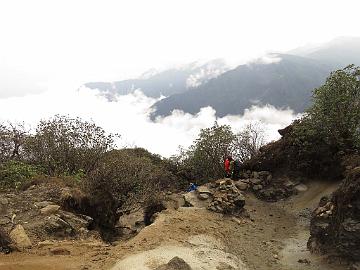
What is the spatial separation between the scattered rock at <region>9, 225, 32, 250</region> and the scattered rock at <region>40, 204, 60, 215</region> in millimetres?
2078

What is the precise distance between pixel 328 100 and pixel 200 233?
52.9ft

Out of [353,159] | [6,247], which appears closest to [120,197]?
[6,247]

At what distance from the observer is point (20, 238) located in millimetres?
17656

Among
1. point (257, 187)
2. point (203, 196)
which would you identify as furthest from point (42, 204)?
point (257, 187)

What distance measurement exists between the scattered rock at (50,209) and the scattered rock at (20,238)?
2078mm

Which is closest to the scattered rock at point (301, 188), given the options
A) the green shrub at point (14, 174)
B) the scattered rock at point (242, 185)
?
the scattered rock at point (242, 185)

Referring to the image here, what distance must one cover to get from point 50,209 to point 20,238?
9.94ft

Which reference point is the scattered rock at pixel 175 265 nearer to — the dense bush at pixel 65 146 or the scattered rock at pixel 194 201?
the scattered rock at pixel 194 201

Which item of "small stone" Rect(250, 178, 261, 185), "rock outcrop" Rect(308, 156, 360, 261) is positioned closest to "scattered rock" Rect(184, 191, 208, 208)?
"small stone" Rect(250, 178, 261, 185)

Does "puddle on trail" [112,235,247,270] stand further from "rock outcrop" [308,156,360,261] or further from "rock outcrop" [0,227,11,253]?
"rock outcrop" [0,227,11,253]

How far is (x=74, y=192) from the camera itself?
2312cm

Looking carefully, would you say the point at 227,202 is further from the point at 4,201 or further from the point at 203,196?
the point at 4,201

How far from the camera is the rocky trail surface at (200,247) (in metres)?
15.9

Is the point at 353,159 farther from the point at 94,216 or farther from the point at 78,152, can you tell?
the point at 78,152
